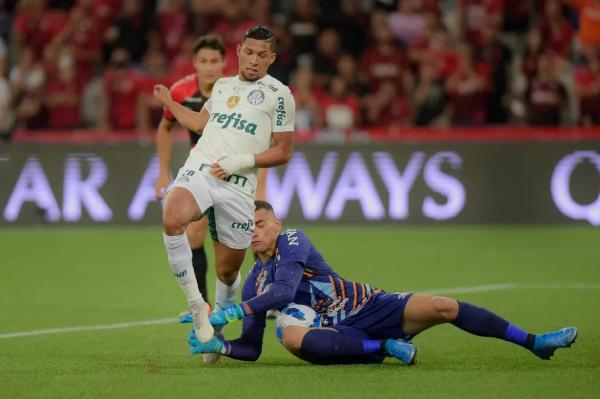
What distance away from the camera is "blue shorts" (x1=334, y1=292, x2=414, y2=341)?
25.3 feet

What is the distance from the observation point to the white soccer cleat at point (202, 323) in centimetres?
750

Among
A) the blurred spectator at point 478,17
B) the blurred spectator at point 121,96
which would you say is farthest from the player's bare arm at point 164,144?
the blurred spectator at point 478,17

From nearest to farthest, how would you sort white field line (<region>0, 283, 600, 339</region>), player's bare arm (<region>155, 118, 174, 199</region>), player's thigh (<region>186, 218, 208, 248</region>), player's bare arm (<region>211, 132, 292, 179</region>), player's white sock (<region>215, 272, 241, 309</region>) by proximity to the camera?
player's bare arm (<region>211, 132, 292, 179</region>), player's white sock (<region>215, 272, 241, 309</region>), white field line (<region>0, 283, 600, 339</region>), player's thigh (<region>186, 218, 208, 248</region>), player's bare arm (<region>155, 118, 174, 199</region>)

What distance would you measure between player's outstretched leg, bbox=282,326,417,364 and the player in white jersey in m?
0.72

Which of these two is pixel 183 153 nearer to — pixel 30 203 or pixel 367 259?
pixel 30 203

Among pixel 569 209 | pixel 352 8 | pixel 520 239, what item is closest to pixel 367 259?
pixel 520 239

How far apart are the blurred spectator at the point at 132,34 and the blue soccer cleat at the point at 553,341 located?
14.2 meters

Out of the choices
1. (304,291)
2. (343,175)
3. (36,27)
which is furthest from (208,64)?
(36,27)

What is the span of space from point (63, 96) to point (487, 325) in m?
13.6

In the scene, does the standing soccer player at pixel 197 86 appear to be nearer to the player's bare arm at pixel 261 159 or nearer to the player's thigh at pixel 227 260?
the player's thigh at pixel 227 260

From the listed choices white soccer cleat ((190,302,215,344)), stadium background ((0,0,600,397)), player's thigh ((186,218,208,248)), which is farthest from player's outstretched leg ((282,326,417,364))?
player's thigh ((186,218,208,248))

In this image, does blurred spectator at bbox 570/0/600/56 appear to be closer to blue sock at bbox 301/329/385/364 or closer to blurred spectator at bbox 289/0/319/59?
blurred spectator at bbox 289/0/319/59

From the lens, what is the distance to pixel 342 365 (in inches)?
305

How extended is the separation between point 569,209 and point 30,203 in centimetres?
735
